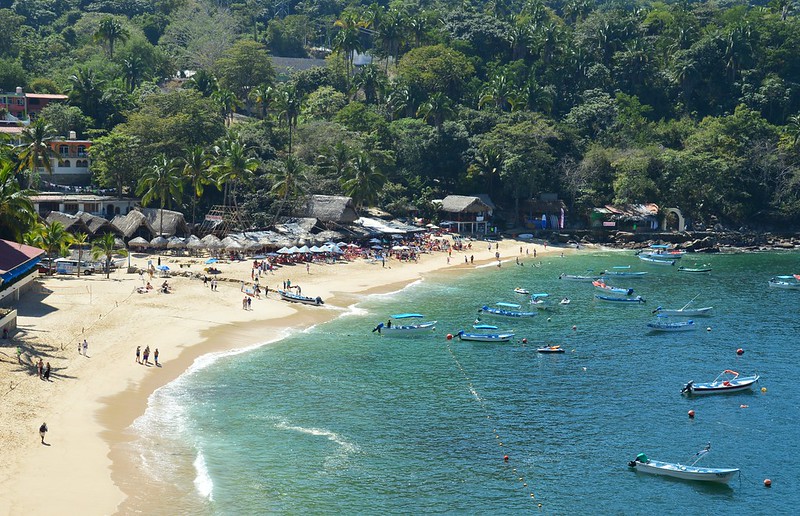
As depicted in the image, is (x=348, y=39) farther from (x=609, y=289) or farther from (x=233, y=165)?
(x=609, y=289)

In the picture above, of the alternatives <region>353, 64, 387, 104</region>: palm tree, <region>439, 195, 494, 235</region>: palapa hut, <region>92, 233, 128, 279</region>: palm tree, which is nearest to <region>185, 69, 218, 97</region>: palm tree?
<region>353, 64, 387, 104</region>: palm tree

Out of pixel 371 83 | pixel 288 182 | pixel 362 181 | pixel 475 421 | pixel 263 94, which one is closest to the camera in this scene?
pixel 475 421

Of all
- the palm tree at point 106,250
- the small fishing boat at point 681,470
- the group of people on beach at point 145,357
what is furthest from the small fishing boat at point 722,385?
the palm tree at point 106,250

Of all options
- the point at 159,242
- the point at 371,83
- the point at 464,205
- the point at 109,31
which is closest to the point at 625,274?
the point at 464,205

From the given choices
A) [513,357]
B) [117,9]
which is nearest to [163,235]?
[513,357]

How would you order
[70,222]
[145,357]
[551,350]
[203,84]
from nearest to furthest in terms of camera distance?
[145,357], [551,350], [70,222], [203,84]

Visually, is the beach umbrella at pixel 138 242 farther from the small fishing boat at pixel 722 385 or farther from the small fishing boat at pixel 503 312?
the small fishing boat at pixel 722 385
